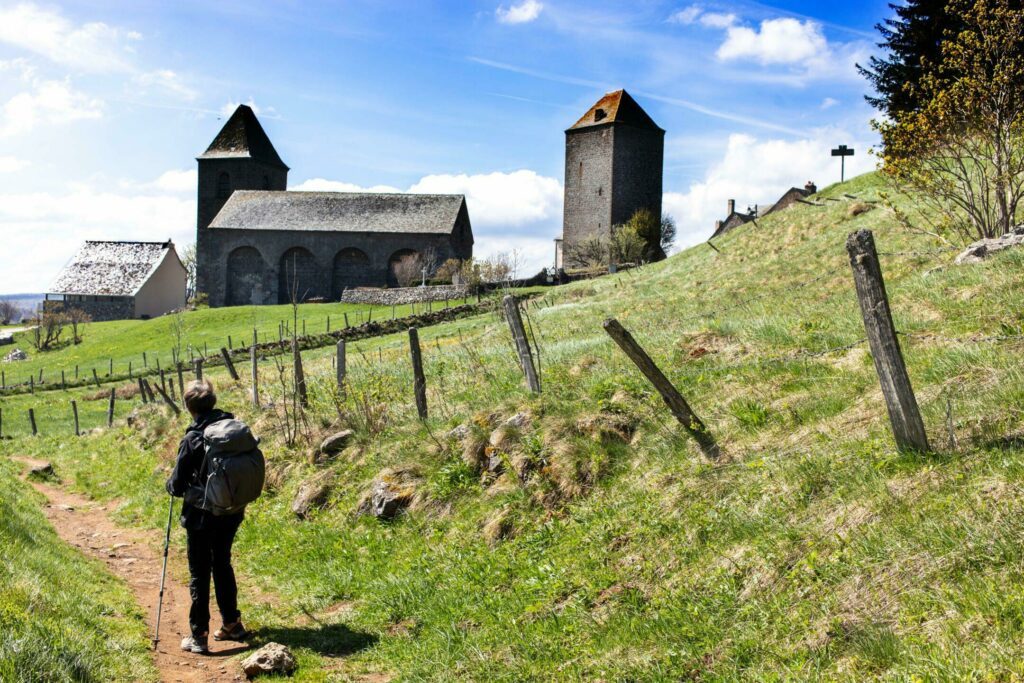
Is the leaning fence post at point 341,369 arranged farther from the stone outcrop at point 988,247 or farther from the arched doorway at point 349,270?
the arched doorway at point 349,270

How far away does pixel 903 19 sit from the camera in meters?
31.0

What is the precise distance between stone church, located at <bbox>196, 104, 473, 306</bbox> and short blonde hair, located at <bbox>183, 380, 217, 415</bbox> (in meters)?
62.5

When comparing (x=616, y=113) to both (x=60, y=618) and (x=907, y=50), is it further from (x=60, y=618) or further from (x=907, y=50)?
(x=60, y=618)

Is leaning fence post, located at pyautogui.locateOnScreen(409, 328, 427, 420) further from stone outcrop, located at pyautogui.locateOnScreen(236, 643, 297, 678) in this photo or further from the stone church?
the stone church

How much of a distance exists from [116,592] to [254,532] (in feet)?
7.97

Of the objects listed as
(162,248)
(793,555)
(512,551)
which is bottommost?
(512,551)

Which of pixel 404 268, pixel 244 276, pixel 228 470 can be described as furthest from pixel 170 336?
pixel 228 470

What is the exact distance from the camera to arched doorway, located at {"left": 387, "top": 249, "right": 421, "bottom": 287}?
220ft

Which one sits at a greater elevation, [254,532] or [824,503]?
[824,503]

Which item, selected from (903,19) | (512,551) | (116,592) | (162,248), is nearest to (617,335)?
(512,551)

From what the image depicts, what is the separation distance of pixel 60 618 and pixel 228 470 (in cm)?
147

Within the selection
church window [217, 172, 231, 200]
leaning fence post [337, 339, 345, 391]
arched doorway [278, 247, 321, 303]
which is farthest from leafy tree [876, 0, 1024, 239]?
church window [217, 172, 231, 200]

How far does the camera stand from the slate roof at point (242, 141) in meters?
83.3

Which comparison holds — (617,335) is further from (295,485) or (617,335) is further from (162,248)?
(162,248)
